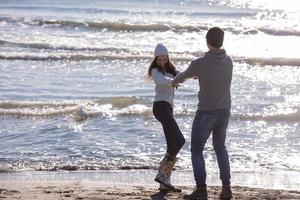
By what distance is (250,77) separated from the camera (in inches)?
697

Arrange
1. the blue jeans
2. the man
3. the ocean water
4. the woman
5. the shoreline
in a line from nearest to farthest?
1. the man
2. the blue jeans
3. the woman
4. the shoreline
5. the ocean water

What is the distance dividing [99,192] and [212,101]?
163 cm

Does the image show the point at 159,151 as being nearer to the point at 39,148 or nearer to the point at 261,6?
the point at 39,148

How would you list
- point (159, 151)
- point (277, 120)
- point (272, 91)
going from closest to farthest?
point (159, 151) → point (277, 120) → point (272, 91)

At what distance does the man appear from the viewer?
24.9ft

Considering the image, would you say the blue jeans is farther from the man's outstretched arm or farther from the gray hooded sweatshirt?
the man's outstretched arm

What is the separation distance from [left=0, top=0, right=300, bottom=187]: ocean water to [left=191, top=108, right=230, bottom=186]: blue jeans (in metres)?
1.80

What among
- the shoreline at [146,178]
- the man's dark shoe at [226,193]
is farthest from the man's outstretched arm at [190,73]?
the shoreline at [146,178]

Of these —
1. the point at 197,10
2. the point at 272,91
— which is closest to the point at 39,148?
the point at 272,91

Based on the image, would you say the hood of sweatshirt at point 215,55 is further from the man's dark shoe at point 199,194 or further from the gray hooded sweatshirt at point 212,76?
the man's dark shoe at point 199,194

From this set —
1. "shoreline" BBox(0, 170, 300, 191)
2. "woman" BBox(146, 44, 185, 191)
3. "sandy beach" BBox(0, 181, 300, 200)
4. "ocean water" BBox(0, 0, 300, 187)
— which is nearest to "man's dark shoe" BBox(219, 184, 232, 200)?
"sandy beach" BBox(0, 181, 300, 200)

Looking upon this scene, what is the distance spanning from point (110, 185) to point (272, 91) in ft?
24.6

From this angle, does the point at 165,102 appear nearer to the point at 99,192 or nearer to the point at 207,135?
the point at 207,135

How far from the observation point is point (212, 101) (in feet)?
25.2
